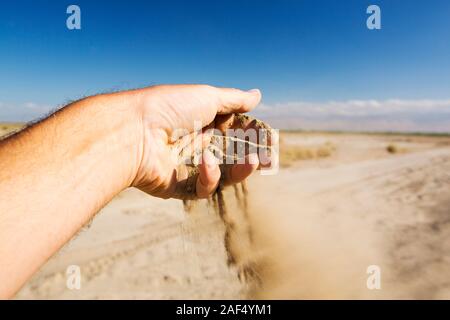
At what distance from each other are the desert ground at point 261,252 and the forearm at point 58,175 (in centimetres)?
50

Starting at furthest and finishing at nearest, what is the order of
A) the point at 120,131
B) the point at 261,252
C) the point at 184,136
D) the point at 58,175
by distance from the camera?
the point at 261,252, the point at 184,136, the point at 120,131, the point at 58,175

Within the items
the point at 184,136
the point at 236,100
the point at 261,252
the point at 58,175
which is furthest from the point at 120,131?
the point at 261,252

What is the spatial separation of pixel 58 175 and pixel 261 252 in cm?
234

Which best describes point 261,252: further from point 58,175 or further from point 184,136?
point 58,175

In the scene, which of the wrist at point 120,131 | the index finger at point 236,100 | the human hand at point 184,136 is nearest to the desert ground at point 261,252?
the human hand at point 184,136

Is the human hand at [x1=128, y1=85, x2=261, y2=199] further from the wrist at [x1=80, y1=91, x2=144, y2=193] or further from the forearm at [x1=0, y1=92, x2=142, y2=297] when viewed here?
the forearm at [x1=0, y1=92, x2=142, y2=297]

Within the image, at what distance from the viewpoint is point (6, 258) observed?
141 centimetres

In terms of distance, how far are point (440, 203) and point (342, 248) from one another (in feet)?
14.3

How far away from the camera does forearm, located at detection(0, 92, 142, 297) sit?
146cm

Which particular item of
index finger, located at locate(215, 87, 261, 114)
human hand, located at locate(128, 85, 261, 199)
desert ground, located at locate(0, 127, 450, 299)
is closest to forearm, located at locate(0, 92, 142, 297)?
human hand, located at locate(128, 85, 261, 199)

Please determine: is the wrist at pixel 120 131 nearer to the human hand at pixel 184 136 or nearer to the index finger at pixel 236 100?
the human hand at pixel 184 136

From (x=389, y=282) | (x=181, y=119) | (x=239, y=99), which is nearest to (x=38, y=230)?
(x=181, y=119)

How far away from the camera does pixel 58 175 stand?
1.67m

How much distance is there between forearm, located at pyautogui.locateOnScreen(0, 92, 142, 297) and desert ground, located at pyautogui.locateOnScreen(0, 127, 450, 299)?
0.50m
